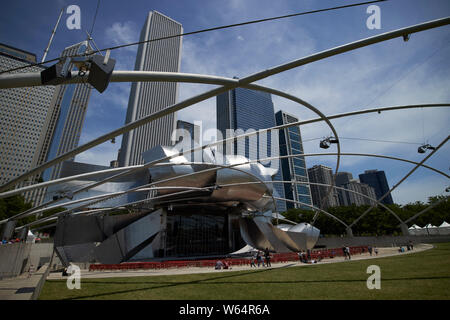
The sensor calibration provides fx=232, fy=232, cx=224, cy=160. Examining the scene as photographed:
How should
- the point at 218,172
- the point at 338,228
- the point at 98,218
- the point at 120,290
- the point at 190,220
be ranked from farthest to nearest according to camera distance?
the point at 338,228, the point at 190,220, the point at 98,218, the point at 218,172, the point at 120,290

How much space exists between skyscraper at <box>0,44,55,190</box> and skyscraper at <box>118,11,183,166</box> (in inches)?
1600

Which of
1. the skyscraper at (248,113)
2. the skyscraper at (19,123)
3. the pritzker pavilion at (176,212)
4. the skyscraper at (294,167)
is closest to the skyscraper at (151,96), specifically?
the skyscraper at (19,123)

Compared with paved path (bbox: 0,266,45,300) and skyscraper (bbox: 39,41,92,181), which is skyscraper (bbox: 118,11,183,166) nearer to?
skyscraper (bbox: 39,41,92,181)

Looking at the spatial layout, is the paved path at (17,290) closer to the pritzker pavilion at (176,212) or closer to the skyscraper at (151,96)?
the pritzker pavilion at (176,212)

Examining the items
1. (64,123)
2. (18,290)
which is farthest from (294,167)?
(18,290)

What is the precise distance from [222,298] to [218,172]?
2176 cm

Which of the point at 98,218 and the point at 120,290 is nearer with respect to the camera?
the point at 120,290

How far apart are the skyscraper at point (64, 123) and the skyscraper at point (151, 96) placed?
30.5 m

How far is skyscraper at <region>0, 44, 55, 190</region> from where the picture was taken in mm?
86062
